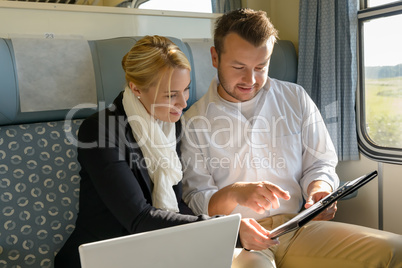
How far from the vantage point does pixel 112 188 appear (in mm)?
1400

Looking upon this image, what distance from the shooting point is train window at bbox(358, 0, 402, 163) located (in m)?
2.30

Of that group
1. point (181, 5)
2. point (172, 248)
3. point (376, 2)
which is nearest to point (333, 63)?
point (376, 2)

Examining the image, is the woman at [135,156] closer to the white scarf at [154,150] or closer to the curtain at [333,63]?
the white scarf at [154,150]

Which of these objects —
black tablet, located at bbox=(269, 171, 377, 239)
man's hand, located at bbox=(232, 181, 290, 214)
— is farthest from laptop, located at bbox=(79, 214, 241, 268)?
man's hand, located at bbox=(232, 181, 290, 214)

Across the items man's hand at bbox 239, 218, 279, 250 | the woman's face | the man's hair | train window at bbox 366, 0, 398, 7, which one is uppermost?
train window at bbox 366, 0, 398, 7

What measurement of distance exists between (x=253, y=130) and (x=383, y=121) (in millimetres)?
898

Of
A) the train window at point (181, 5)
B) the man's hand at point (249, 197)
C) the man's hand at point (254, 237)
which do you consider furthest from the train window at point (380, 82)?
the man's hand at point (254, 237)

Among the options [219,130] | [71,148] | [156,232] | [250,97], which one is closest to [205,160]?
[219,130]

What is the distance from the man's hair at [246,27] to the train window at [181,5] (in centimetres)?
73

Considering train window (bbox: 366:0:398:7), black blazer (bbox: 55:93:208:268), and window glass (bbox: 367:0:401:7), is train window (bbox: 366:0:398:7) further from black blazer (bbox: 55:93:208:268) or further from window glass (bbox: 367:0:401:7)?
black blazer (bbox: 55:93:208:268)

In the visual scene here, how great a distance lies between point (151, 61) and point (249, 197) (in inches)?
22.6

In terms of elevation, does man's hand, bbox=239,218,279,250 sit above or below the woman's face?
below

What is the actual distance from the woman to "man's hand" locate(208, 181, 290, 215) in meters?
0.17

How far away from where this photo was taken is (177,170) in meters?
1.66
